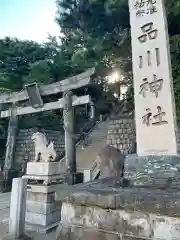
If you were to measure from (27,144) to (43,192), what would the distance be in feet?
29.2

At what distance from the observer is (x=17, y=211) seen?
3.59 meters

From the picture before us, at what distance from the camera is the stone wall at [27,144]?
41.6 feet

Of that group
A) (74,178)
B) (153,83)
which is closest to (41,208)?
(74,178)

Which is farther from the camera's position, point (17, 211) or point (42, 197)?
point (42, 197)

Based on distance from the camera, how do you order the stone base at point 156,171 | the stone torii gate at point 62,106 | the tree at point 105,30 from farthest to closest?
the stone torii gate at point 62,106
the tree at point 105,30
the stone base at point 156,171

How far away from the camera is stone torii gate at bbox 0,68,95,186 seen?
27.1 feet

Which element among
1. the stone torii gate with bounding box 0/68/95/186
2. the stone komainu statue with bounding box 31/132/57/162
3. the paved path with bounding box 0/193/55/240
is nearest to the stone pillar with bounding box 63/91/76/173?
the stone torii gate with bounding box 0/68/95/186

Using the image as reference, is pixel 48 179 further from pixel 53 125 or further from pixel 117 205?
pixel 53 125

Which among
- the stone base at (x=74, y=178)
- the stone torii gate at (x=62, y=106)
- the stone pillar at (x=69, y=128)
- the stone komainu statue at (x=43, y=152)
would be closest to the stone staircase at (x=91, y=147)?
the stone base at (x=74, y=178)

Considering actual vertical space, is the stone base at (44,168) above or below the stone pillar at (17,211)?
above

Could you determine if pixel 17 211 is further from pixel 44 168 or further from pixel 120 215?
pixel 120 215

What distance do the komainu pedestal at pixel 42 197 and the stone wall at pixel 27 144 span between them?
7.95m

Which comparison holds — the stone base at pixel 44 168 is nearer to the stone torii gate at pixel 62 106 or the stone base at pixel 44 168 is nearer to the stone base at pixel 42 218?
the stone base at pixel 42 218

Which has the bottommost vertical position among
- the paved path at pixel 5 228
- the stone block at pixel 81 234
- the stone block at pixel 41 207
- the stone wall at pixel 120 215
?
the paved path at pixel 5 228
